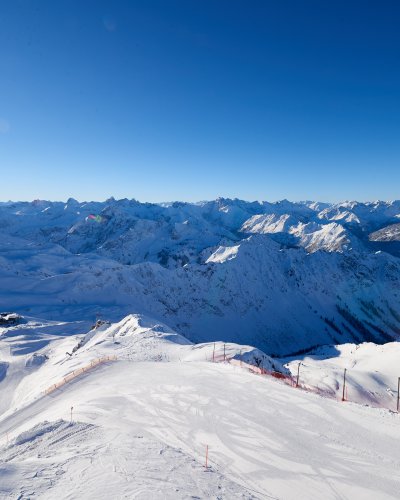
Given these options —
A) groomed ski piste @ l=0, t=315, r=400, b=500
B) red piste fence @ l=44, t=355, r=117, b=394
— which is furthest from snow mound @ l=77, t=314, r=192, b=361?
groomed ski piste @ l=0, t=315, r=400, b=500

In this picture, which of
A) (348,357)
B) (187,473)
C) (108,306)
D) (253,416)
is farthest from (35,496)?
(108,306)

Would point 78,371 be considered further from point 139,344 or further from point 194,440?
point 194,440

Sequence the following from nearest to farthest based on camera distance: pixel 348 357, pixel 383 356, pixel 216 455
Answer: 1. pixel 216 455
2. pixel 383 356
3. pixel 348 357

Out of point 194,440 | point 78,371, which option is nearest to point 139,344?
point 78,371

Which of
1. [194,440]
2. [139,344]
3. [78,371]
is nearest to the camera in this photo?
[194,440]

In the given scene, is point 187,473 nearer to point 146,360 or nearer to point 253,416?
point 253,416

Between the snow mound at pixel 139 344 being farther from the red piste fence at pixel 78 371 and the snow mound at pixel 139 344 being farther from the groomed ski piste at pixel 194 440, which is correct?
the groomed ski piste at pixel 194 440
